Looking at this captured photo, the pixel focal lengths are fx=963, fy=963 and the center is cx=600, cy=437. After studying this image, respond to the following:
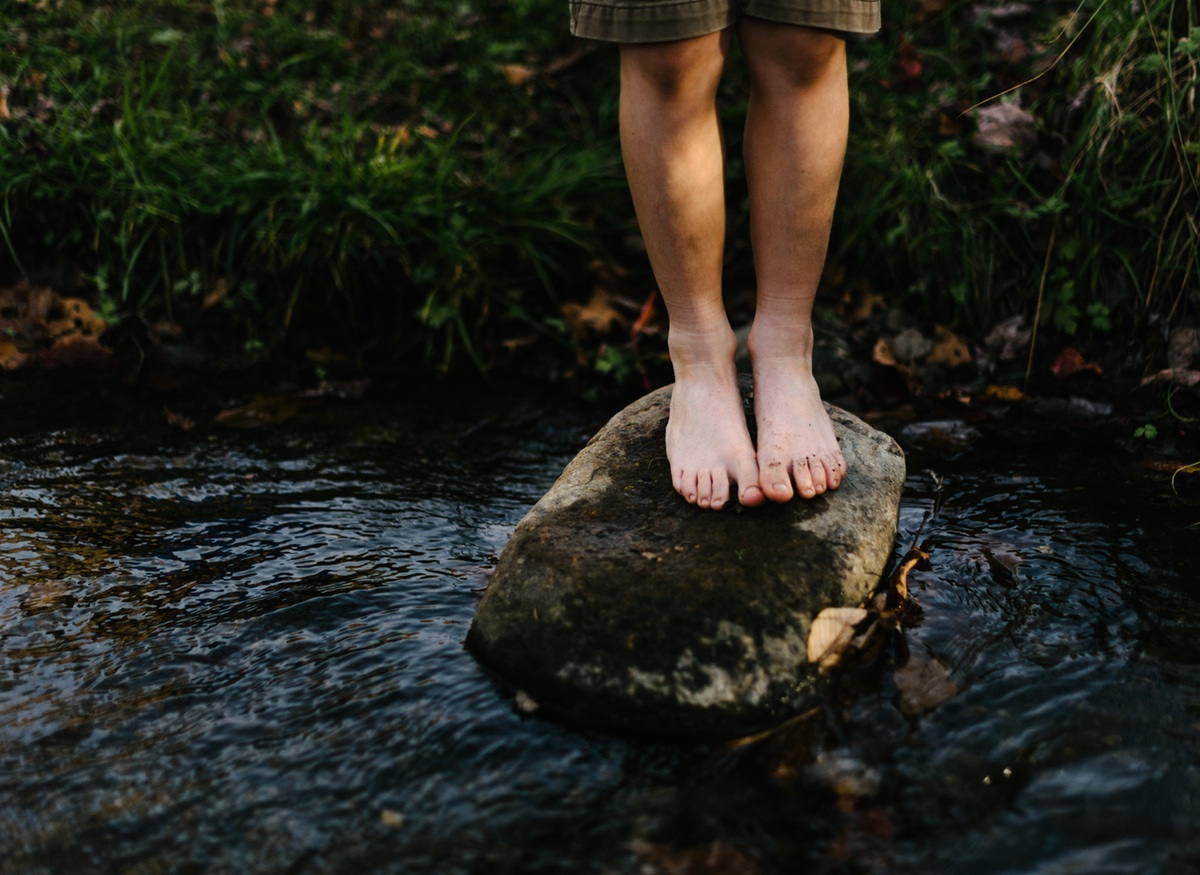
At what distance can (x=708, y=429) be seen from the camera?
2.00 m

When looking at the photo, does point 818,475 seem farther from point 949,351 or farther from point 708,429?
point 949,351

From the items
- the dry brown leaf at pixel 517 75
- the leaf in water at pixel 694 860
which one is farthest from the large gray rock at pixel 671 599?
the dry brown leaf at pixel 517 75

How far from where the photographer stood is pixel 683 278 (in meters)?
2.01

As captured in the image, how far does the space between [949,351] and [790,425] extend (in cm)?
144

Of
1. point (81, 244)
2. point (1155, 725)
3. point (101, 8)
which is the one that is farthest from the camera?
point (101, 8)

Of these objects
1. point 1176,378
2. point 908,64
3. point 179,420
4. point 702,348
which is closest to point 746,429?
point 702,348

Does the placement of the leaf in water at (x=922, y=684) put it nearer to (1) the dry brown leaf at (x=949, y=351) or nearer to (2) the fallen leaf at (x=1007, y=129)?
(1) the dry brown leaf at (x=949, y=351)

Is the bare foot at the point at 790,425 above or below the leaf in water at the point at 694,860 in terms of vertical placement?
above

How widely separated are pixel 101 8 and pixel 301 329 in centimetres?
228

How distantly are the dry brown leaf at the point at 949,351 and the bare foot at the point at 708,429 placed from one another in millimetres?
1356

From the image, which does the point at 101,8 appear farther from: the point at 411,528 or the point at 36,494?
the point at 411,528

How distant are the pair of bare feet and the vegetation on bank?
4.19 ft

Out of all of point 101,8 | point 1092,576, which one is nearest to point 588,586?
point 1092,576

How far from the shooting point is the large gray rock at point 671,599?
1.58 meters
